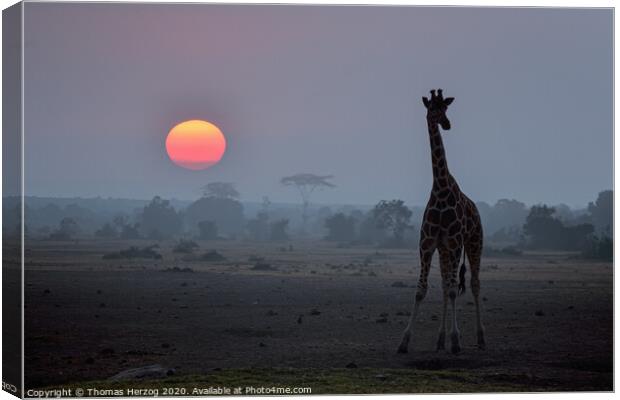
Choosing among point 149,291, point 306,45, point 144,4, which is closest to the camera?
point 144,4

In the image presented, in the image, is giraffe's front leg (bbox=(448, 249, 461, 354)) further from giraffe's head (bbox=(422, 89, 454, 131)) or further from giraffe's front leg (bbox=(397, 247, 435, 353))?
giraffe's head (bbox=(422, 89, 454, 131))

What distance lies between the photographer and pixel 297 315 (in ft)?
57.5

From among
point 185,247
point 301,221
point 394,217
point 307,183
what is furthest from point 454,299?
point 185,247

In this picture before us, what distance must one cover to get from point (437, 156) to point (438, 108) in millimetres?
564

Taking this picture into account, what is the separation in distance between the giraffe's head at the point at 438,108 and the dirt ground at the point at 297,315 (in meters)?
2.67

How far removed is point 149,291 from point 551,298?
19.0 ft

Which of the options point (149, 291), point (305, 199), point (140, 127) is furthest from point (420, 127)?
point (149, 291)

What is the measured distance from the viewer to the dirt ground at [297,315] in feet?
48.3

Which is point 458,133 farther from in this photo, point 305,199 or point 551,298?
point 551,298

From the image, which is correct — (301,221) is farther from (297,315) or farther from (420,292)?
(420,292)

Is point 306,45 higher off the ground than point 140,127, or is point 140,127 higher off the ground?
point 306,45

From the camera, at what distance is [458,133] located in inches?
652

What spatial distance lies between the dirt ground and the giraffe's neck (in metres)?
1.99

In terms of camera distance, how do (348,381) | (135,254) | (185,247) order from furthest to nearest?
(185,247)
(135,254)
(348,381)
